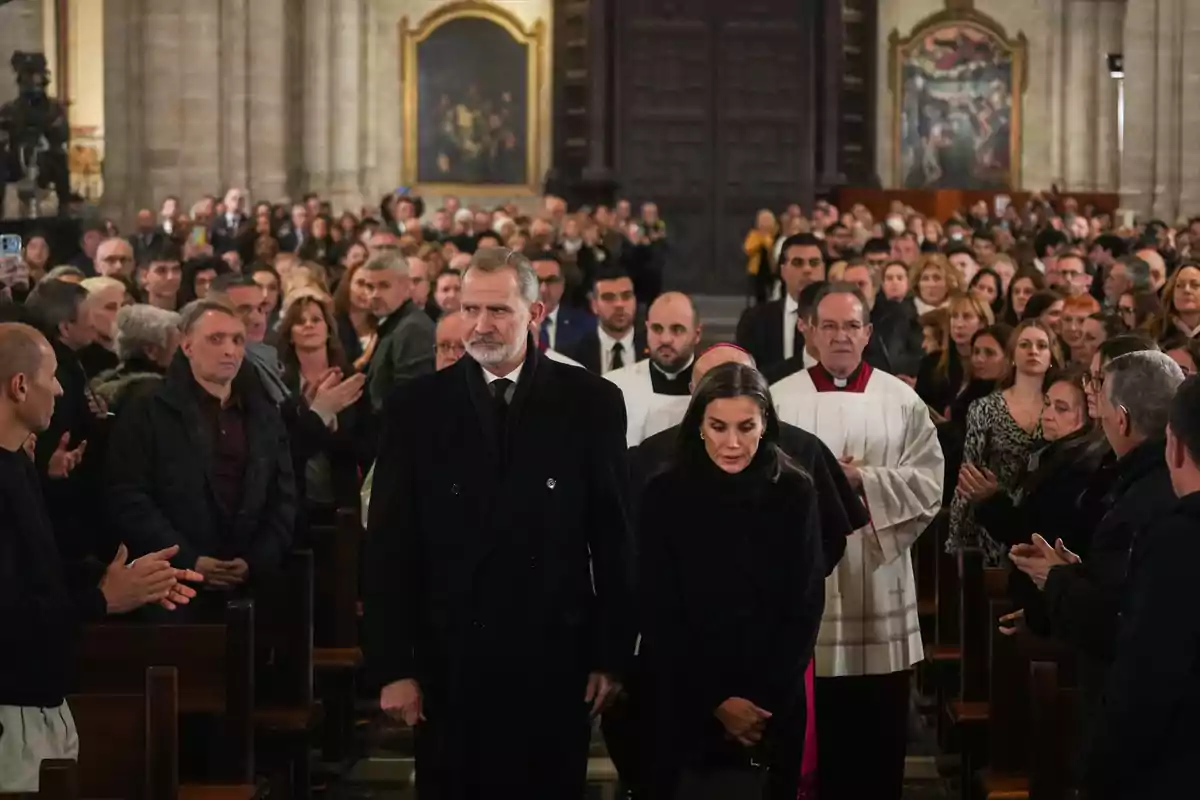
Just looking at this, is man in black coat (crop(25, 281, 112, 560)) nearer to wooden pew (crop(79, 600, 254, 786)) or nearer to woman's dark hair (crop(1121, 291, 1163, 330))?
wooden pew (crop(79, 600, 254, 786))

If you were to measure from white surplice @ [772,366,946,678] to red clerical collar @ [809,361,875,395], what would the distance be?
2 cm

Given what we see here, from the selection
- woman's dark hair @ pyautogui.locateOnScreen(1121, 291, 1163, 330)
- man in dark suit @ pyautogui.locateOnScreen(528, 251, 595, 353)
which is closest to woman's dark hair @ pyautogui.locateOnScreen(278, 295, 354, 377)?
man in dark suit @ pyautogui.locateOnScreen(528, 251, 595, 353)

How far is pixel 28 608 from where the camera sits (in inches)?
209

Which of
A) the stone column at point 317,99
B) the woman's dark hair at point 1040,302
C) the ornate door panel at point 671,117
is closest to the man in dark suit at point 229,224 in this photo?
the stone column at point 317,99

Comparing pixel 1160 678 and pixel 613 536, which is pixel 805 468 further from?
pixel 1160 678

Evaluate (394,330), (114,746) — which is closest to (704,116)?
(394,330)

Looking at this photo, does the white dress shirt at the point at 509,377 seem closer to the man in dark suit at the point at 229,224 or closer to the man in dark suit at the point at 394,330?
the man in dark suit at the point at 394,330

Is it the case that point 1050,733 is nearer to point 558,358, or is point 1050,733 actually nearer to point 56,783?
point 56,783

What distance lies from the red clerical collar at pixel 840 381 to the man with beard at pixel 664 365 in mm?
788

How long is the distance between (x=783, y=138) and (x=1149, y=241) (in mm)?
9943

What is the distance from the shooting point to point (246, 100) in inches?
1040

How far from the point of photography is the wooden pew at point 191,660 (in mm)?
6031

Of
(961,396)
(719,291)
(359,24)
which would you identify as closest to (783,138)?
(719,291)

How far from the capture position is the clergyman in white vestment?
23.9ft
